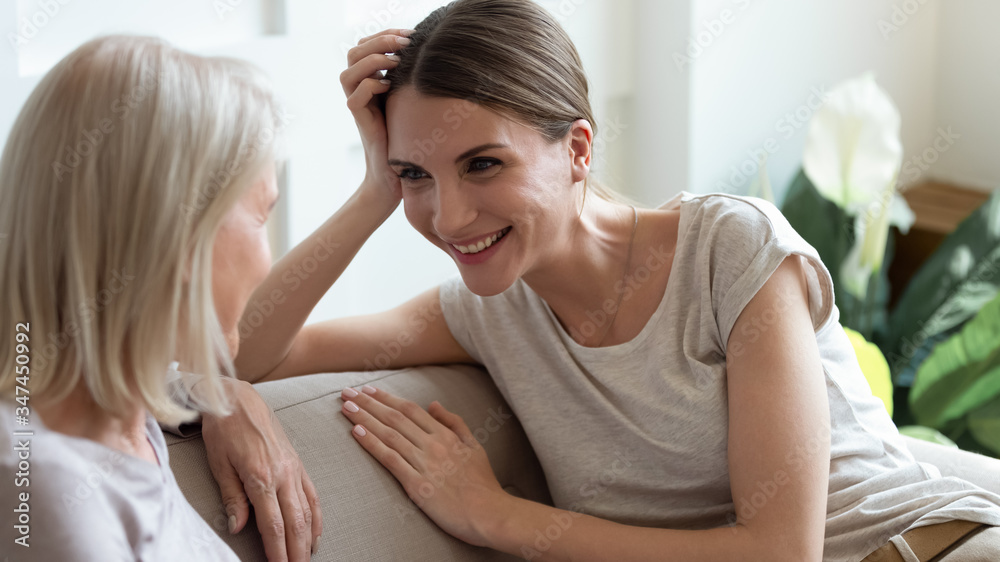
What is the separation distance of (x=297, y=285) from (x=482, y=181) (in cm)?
38

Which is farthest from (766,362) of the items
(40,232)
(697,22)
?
(697,22)

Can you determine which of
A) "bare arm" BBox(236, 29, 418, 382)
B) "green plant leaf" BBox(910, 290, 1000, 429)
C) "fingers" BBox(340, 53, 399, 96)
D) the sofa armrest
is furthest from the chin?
"green plant leaf" BBox(910, 290, 1000, 429)

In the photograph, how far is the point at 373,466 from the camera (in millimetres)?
1317

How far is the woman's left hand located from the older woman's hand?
5.6 inches

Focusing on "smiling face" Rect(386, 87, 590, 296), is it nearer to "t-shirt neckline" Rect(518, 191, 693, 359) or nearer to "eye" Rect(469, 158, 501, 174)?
"eye" Rect(469, 158, 501, 174)

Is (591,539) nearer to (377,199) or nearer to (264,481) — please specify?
(264,481)

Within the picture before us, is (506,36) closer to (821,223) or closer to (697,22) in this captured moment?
(697,22)

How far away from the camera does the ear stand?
1372mm

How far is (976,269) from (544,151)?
1763 mm

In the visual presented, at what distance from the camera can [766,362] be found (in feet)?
4.13

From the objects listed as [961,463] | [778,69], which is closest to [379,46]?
[961,463]

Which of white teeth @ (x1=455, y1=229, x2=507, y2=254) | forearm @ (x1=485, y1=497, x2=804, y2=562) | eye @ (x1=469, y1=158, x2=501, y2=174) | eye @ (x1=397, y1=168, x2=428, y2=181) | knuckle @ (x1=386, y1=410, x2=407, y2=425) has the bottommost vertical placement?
forearm @ (x1=485, y1=497, x2=804, y2=562)

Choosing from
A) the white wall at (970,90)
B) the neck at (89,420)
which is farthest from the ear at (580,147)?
the white wall at (970,90)

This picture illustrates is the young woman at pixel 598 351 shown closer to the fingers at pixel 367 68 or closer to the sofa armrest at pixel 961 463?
the fingers at pixel 367 68
